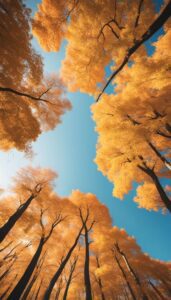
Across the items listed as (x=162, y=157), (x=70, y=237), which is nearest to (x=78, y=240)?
(x=70, y=237)

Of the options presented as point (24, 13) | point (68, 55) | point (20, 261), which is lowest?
point (24, 13)

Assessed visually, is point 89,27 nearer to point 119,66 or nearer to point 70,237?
point 119,66

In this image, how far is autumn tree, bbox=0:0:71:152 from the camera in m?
4.64

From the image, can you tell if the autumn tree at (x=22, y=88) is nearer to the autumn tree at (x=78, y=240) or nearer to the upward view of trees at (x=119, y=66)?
the upward view of trees at (x=119, y=66)

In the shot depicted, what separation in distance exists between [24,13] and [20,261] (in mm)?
19225

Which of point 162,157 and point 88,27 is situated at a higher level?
point 88,27

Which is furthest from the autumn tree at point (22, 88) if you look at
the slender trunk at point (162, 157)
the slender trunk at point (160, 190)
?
the slender trunk at point (160, 190)

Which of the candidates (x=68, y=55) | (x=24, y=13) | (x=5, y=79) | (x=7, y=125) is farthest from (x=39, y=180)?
(x=24, y=13)

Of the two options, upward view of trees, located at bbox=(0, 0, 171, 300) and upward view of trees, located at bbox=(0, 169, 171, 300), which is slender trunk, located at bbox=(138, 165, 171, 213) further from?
upward view of trees, located at bbox=(0, 169, 171, 300)

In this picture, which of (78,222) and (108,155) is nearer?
(108,155)

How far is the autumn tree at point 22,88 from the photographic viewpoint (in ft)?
15.2

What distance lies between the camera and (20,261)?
14.4 meters

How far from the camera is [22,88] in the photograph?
6059 millimetres

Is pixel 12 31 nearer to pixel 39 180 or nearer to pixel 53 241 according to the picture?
pixel 39 180
